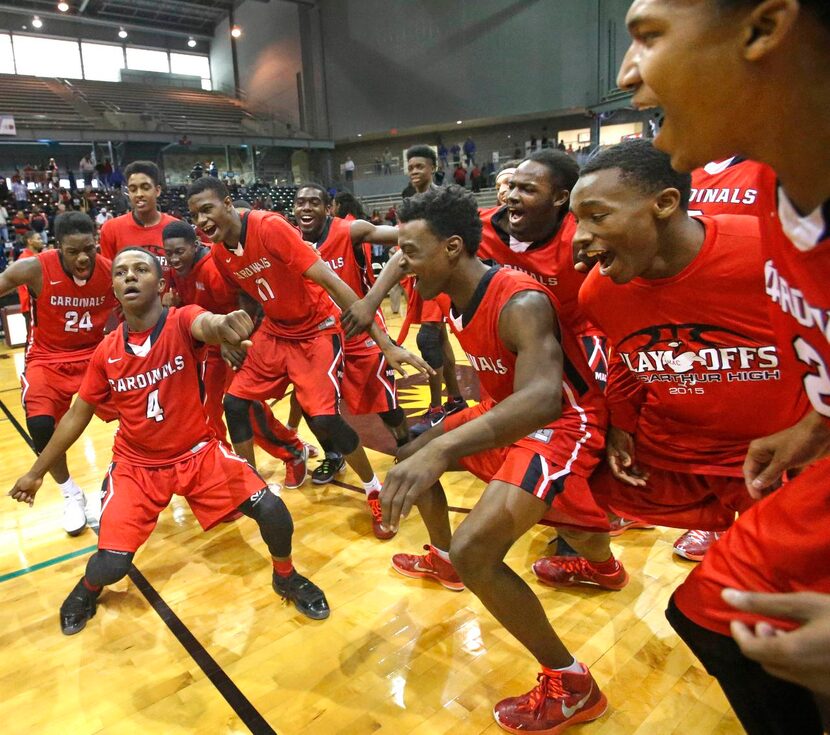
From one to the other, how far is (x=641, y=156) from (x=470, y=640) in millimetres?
1938

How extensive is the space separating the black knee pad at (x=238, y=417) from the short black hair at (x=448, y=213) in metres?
1.95

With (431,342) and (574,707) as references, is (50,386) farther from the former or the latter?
(574,707)

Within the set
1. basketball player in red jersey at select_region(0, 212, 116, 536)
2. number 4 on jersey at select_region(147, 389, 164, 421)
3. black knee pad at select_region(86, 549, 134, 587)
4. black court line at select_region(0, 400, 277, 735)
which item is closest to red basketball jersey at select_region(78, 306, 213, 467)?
number 4 on jersey at select_region(147, 389, 164, 421)

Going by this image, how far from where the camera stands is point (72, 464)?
4.89 m

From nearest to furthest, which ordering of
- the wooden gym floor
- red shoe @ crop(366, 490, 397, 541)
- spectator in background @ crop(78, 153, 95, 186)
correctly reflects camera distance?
the wooden gym floor < red shoe @ crop(366, 490, 397, 541) < spectator in background @ crop(78, 153, 95, 186)

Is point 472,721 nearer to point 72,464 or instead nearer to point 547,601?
point 547,601

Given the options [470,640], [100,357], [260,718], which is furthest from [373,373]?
[260,718]

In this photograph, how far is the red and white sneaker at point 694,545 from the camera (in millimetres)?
3037

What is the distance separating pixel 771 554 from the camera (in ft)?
4.03

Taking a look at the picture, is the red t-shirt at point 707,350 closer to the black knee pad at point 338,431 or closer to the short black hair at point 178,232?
the black knee pad at point 338,431

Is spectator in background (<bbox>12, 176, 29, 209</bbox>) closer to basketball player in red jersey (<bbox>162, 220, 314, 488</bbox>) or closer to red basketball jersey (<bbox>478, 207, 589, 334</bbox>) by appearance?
basketball player in red jersey (<bbox>162, 220, 314, 488</bbox>)

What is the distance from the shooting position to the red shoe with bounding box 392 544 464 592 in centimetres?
290

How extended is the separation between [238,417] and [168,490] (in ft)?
3.23

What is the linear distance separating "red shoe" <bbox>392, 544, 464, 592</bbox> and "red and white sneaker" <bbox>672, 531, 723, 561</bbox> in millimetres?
1131
